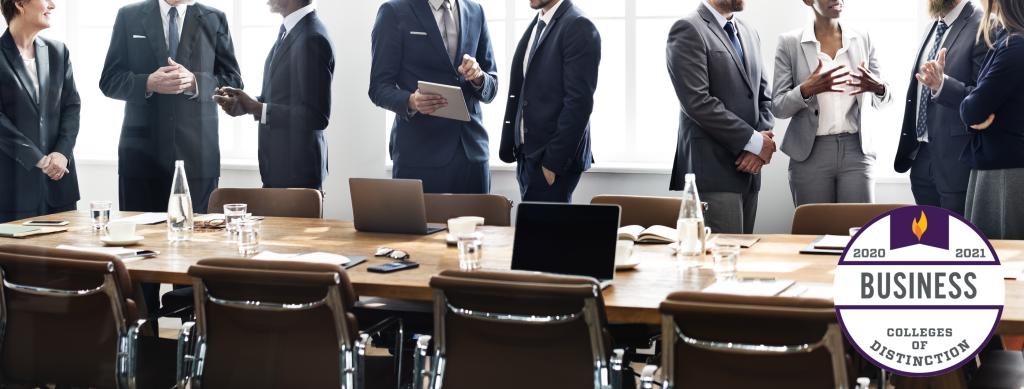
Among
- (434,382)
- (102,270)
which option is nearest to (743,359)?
(434,382)

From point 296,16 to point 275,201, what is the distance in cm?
194

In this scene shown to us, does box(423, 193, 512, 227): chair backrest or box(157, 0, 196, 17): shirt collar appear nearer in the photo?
box(423, 193, 512, 227): chair backrest

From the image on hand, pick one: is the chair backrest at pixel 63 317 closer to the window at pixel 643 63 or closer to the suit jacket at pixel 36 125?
the suit jacket at pixel 36 125

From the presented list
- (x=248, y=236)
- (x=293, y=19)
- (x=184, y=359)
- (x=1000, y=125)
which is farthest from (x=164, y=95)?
(x=1000, y=125)

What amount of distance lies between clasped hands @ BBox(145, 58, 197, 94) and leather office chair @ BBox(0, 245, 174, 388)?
298cm

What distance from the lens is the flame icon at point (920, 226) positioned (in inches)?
104

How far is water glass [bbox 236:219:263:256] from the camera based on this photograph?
3610 mm

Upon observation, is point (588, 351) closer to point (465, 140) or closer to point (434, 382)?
point (434, 382)

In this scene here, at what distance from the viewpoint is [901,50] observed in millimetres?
6078

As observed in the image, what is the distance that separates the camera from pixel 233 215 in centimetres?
389

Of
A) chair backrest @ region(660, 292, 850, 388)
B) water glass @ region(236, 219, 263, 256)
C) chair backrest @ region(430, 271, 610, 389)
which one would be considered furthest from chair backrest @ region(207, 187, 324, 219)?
chair backrest @ region(660, 292, 850, 388)

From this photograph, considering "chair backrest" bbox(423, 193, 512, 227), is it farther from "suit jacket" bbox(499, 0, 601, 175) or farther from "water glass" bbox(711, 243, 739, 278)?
"water glass" bbox(711, 243, 739, 278)

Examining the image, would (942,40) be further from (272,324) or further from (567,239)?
(272,324)

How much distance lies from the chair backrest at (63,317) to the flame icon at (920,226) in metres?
2.22
